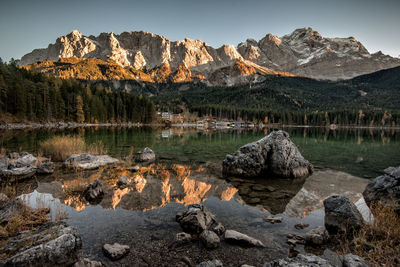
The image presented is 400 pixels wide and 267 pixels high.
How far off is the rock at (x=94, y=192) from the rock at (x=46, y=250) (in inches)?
190

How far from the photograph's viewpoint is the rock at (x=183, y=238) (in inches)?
301

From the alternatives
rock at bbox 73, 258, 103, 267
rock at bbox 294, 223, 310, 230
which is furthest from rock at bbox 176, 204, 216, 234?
rock at bbox 294, 223, 310, 230

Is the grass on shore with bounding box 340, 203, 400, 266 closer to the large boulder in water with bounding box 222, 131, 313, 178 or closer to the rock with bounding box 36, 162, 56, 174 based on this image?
the large boulder in water with bounding box 222, 131, 313, 178

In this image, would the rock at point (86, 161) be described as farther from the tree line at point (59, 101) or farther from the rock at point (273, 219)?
the tree line at point (59, 101)

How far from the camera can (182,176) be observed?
17719mm

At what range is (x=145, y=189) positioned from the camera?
44.6 feet

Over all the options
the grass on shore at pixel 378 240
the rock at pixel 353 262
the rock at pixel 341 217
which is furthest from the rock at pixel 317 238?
the rock at pixel 353 262

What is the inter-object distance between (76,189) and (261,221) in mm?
11402

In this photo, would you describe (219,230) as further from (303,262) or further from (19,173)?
(19,173)

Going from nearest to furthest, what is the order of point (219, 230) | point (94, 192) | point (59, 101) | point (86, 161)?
point (219, 230), point (94, 192), point (86, 161), point (59, 101)

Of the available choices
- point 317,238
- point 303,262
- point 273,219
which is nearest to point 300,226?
point 273,219

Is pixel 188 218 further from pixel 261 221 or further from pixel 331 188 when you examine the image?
pixel 331 188

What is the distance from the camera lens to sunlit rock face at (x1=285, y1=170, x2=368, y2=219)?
11641 mm

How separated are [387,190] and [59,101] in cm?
11645
